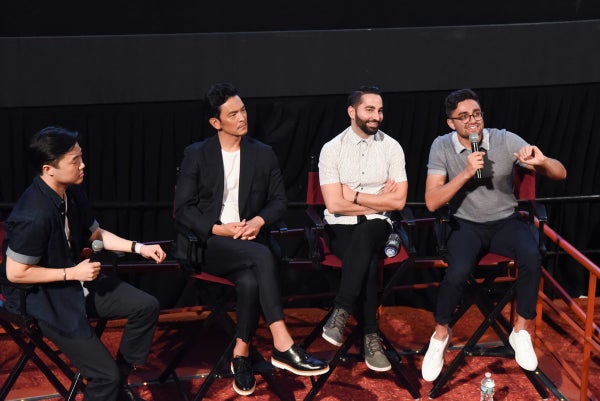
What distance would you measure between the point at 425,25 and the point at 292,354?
2214 mm

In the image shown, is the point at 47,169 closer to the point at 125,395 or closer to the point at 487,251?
the point at 125,395

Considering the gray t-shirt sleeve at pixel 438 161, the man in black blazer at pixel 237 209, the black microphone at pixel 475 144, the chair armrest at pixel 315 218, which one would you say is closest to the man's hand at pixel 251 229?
the man in black blazer at pixel 237 209

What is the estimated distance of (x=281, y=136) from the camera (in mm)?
4816

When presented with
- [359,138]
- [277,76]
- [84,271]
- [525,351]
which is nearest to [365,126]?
[359,138]

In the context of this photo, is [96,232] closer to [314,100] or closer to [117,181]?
[117,181]

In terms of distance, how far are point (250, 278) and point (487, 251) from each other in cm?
118

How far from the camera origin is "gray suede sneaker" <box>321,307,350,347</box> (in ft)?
12.5

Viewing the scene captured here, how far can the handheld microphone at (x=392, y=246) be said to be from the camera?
388 cm

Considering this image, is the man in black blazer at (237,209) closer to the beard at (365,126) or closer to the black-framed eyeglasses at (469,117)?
the beard at (365,126)

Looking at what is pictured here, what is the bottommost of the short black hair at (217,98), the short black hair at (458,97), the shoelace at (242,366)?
the shoelace at (242,366)

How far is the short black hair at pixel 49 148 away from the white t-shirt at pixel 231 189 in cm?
80

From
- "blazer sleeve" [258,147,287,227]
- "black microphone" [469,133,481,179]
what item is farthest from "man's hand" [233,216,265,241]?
"black microphone" [469,133,481,179]

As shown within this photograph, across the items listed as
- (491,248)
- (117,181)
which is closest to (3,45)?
(117,181)

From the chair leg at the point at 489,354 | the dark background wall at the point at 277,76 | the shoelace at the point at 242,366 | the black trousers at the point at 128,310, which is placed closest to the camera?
the black trousers at the point at 128,310
